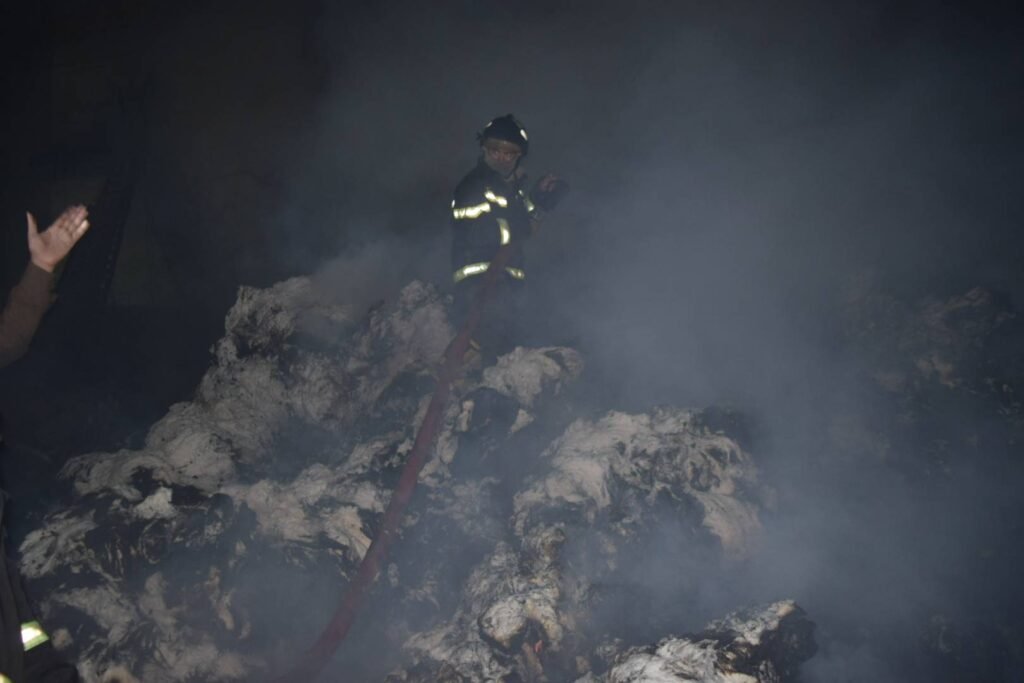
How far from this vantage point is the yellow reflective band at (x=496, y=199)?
5.72 meters

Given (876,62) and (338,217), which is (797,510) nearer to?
(876,62)

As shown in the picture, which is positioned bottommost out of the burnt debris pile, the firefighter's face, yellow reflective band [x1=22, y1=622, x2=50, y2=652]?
yellow reflective band [x1=22, y1=622, x2=50, y2=652]

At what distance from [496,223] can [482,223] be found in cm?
15

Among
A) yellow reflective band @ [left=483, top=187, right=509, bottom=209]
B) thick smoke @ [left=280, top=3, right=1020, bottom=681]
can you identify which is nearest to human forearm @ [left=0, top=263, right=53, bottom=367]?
yellow reflective band @ [left=483, top=187, right=509, bottom=209]

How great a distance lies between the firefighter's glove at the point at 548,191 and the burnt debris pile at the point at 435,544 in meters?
1.79

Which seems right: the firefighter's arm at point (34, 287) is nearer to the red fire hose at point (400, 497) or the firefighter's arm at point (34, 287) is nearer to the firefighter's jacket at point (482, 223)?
the red fire hose at point (400, 497)

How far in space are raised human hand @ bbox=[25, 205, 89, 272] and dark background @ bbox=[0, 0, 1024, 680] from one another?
3699 mm

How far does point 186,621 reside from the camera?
4.18m

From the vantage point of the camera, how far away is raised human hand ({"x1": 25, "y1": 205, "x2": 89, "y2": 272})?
2498 millimetres

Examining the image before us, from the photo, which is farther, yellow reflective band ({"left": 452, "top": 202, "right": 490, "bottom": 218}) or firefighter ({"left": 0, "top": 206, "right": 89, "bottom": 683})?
yellow reflective band ({"left": 452, "top": 202, "right": 490, "bottom": 218})

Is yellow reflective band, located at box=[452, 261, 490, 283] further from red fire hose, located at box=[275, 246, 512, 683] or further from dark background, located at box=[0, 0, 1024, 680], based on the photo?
dark background, located at box=[0, 0, 1024, 680]

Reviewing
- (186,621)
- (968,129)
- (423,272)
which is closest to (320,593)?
(186,621)

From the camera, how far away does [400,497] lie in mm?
4512

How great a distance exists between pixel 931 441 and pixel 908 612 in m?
1.54
